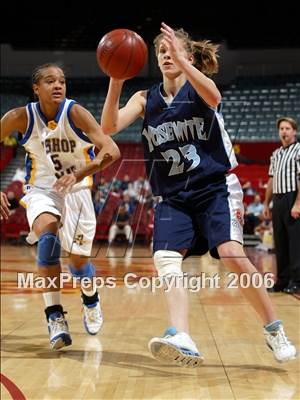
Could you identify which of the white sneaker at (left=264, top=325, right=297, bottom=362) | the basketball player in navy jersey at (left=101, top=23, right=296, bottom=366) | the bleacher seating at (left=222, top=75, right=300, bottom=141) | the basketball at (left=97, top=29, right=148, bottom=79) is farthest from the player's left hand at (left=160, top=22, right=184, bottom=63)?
the white sneaker at (left=264, top=325, right=297, bottom=362)

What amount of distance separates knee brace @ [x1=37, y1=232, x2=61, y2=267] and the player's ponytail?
0.81 meters

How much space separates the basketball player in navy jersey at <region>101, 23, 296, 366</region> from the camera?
6.18 ft

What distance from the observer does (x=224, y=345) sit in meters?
3.95

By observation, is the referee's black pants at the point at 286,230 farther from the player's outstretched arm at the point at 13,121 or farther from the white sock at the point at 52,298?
the player's outstretched arm at the point at 13,121

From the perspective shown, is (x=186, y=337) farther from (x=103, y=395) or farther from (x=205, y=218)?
(x=103, y=395)

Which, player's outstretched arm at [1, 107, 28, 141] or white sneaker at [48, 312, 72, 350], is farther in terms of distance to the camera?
white sneaker at [48, 312, 72, 350]

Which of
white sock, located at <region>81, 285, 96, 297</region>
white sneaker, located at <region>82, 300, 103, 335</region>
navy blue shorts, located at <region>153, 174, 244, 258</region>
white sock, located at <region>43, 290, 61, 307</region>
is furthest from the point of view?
white sneaker, located at <region>82, 300, 103, 335</region>

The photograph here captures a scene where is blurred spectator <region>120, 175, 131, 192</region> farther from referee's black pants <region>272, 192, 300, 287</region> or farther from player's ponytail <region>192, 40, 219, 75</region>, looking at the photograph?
referee's black pants <region>272, 192, 300, 287</region>

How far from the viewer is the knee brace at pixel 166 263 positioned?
222cm

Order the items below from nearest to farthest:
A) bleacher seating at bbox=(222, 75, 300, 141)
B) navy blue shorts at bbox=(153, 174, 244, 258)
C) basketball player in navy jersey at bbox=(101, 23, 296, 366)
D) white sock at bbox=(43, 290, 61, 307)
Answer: basketball player in navy jersey at bbox=(101, 23, 296, 366), bleacher seating at bbox=(222, 75, 300, 141), navy blue shorts at bbox=(153, 174, 244, 258), white sock at bbox=(43, 290, 61, 307)

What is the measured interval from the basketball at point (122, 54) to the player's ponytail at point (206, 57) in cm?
32

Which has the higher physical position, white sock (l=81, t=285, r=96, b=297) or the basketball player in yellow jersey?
the basketball player in yellow jersey

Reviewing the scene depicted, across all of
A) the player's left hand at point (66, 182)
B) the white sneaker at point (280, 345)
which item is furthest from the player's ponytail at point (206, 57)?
the white sneaker at point (280, 345)

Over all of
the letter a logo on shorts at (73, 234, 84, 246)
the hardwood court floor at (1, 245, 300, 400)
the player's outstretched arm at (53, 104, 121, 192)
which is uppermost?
the player's outstretched arm at (53, 104, 121, 192)
